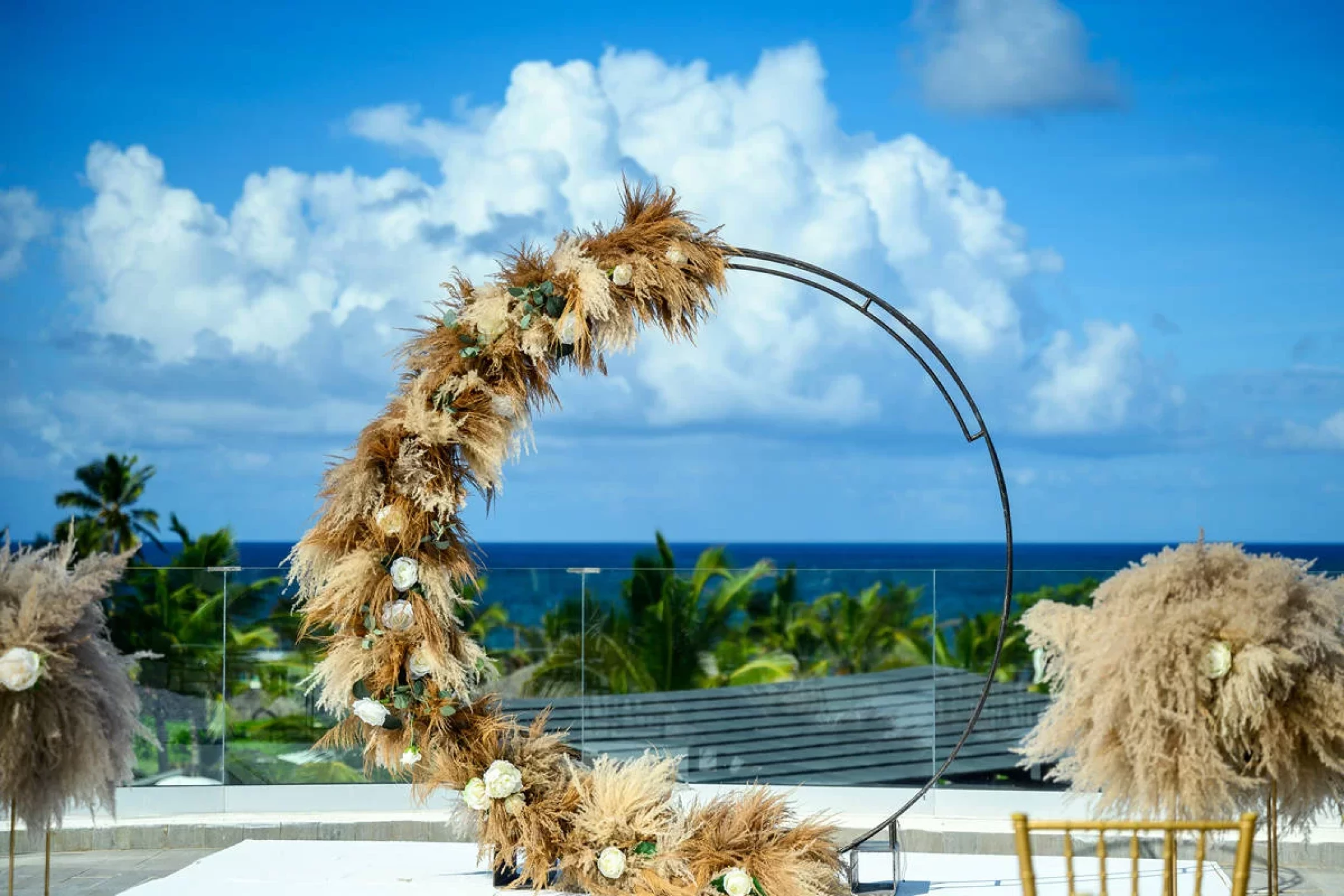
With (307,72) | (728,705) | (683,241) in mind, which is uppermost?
(307,72)

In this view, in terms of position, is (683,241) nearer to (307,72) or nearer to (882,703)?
(882,703)

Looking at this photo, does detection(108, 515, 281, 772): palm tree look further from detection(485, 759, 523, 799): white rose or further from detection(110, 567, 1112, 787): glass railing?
detection(485, 759, 523, 799): white rose

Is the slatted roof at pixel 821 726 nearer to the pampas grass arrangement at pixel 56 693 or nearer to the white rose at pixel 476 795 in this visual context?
the white rose at pixel 476 795

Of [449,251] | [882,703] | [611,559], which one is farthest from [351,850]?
[611,559]

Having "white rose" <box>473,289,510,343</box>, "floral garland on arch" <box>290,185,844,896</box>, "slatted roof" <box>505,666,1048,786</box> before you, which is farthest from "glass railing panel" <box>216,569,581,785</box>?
"white rose" <box>473,289,510,343</box>

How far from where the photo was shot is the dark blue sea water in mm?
6141

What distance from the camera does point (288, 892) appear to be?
14.9 ft

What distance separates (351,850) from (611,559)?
48.6 metres

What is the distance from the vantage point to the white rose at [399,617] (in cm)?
445

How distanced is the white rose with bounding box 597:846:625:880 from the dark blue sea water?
1090 mm

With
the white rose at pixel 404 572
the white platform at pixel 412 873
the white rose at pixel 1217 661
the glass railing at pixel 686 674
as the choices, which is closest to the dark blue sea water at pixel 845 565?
the glass railing at pixel 686 674

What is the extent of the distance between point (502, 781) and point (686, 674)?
195 cm

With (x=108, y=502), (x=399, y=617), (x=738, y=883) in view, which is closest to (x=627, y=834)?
(x=738, y=883)

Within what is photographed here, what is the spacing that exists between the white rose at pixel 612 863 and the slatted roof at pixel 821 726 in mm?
1849
